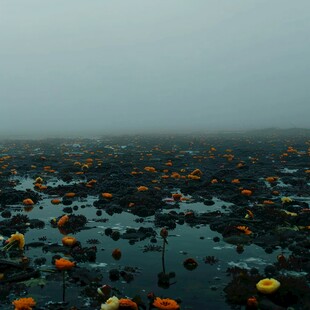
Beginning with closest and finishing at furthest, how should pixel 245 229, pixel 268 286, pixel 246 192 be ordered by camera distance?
pixel 268 286
pixel 245 229
pixel 246 192

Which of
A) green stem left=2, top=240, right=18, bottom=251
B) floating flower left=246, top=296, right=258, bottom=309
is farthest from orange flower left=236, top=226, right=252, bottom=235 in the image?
green stem left=2, top=240, right=18, bottom=251

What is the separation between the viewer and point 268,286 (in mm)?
7766

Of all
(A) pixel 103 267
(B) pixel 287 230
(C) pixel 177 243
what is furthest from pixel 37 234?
(B) pixel 287 230

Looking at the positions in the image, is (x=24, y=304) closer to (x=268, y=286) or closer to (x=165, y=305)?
(x=165, y=305)

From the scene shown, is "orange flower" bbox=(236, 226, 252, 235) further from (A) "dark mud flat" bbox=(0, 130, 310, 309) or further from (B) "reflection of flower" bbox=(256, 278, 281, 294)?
(B) "reflection of flower" bbox=(256, 278, 281, 294)

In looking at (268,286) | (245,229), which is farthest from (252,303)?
(245,229)

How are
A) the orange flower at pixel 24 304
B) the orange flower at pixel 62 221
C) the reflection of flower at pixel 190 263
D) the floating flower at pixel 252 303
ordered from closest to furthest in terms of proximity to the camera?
the orange flower at pixel 24 304 → the floating flower at pixel 252 303 → the reflection of flower at pixel 190 263 → the orange flower at pixel 62 221

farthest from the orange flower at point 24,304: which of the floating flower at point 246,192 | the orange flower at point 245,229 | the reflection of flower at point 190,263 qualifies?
the floating flower at point 246,192

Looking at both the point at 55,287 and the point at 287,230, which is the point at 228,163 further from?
the point at 55,287

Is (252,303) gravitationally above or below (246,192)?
below

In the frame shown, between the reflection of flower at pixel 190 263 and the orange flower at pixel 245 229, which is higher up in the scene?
the orange flower at pixel 245 229

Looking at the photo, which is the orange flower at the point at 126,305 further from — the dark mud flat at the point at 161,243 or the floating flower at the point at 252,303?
the floating flower at the point at 252,303

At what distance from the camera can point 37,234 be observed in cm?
1262

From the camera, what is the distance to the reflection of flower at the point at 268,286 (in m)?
7.75
